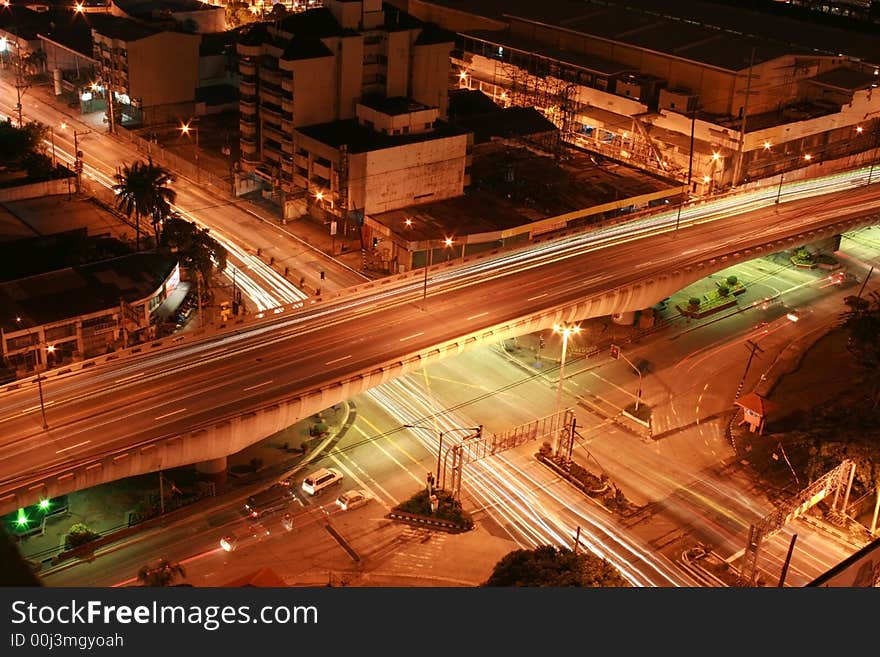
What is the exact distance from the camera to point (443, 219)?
3701 inches

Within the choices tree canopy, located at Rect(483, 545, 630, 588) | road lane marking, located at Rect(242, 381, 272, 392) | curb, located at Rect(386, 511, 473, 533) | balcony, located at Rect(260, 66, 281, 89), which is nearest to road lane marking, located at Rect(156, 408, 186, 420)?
road lane marking, located at Rect(242, 381, 272, 392)

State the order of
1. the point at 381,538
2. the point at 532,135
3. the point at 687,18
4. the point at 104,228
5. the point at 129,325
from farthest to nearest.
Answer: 1. the point at 687,18
2. the point at 532,135
3. the point at 104,228
4. the point at 129,325
5. the point at 381,538

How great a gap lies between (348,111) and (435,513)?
4982 centimetres

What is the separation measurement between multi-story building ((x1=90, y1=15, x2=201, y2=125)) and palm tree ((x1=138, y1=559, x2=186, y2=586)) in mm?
73510

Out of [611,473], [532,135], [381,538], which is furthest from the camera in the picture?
[532,135]

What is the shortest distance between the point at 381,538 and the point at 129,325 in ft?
86.8

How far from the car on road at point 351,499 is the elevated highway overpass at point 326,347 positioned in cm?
536

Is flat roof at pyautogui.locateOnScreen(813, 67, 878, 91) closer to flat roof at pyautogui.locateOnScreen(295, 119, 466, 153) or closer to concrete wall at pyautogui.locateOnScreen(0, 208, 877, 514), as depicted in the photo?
concrete wall at pyautogui.locateOnScreen(0, 208, 877, 514)

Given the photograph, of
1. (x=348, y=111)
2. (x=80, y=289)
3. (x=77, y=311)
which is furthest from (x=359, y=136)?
(x=77, y=311)

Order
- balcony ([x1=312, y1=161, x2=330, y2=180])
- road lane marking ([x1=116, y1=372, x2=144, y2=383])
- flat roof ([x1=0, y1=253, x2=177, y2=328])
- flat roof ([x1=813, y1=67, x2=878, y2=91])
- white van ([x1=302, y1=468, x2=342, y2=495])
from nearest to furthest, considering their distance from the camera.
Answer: road lane marking ([x1=116, y1=372, x2=144, y2=383])
white van ([x1=302, y1=468, x2=342, y2=495])
flat roof ([x1=0, y1=253, x2=177, y2=328])
balcony ([x1=312, y1=161, x2=330, y2=180])
flat roof ([x1=813, y1=67, x2=878, y2=91])

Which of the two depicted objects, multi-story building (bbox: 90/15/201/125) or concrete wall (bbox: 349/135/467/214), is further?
multi-story building (bbox: 90/15/201/125)

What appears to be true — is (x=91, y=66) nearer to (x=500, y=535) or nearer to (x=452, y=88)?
(x=452, y=88)

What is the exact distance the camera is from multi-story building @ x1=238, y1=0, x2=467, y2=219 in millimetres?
94000

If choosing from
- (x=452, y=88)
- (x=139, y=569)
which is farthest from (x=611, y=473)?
(x=452, y=88)
